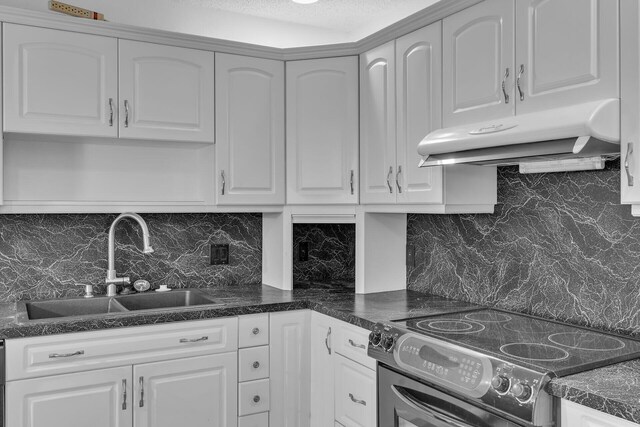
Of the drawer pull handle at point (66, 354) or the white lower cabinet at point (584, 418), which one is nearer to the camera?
the white lower cabinet at point (584, 418)

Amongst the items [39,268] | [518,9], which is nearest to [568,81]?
[518,9]

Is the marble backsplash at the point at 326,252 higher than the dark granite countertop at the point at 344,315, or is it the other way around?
the marble backsplash at the point at 326,252

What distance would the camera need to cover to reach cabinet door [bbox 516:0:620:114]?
5.50ft

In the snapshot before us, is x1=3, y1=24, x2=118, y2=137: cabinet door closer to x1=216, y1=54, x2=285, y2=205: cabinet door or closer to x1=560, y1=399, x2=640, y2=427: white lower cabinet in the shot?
x1=216, y1=54, x2=285, y2=205: cabinet door

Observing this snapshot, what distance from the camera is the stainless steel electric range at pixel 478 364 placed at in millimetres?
1568

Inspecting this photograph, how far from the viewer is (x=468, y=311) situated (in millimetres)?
2432

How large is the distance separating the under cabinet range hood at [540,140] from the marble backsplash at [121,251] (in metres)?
1.36

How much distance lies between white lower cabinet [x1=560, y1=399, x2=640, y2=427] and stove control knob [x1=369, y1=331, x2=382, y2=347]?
30.3 inches

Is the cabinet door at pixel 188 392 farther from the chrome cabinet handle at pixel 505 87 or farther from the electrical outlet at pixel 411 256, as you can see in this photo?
the chrome cabinet handle at pixel 505 87

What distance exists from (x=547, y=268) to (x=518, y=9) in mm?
1038

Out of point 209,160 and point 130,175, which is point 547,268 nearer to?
point 209,160

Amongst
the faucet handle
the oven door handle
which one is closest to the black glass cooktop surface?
the oven door handle

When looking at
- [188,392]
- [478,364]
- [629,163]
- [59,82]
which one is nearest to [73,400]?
[188,392]

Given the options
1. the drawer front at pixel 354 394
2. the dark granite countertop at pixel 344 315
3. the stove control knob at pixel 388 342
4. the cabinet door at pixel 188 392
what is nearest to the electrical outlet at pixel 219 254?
the dark granite countertop at pixel 344 315
